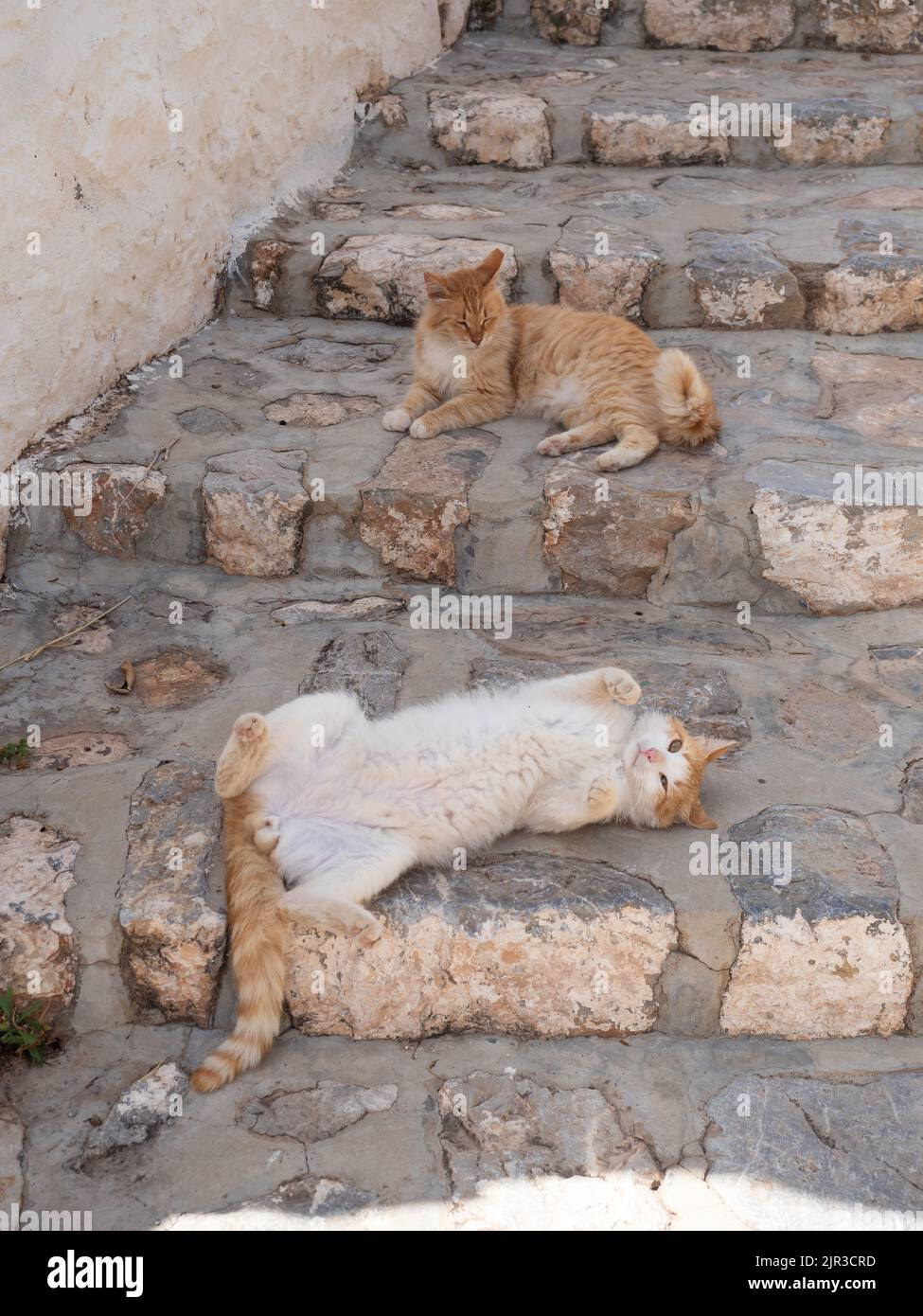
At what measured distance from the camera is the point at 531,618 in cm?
394

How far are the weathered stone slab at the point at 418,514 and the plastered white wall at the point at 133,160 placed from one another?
1340 mm

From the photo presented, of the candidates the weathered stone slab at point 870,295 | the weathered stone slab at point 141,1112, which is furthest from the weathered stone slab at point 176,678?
the weathered stone slab at point 870,295

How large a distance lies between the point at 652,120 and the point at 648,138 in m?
0.09

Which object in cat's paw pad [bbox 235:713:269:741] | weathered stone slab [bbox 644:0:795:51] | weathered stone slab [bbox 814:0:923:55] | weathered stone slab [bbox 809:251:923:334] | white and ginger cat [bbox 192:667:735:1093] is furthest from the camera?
weathered stone slab [bbox 644:0:795:51]

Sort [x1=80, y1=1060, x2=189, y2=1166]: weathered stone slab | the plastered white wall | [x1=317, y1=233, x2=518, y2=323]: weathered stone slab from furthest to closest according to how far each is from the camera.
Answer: [x1=317, y1=233, x2=518, y2=323]: weathered stone slab → the plastered white wall → [x1=80, y1=1060, x2=189, y2=1166]: weathered stone slab

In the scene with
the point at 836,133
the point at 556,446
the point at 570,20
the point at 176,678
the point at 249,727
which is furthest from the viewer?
the point at 570,20

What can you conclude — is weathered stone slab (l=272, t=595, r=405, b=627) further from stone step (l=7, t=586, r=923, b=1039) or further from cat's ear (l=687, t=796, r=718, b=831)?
cat's ear (l=687, t=796, r=718, b=831)

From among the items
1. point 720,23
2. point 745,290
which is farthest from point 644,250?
point 720,23

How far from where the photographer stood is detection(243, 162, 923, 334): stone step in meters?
5.01

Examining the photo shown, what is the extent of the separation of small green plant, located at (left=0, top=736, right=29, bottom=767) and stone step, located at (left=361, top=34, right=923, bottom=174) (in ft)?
14.3

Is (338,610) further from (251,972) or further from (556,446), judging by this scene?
(251,972)

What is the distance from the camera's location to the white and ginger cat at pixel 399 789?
275 cm

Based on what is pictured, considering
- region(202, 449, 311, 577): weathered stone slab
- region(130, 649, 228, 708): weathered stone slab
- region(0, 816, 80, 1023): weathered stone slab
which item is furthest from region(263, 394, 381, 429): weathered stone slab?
region(0, 816, 80, 1023): weathered stone slab

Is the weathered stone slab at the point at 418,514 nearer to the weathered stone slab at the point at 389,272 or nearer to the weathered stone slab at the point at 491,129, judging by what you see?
the weathered stone slab at the point at 389,272
